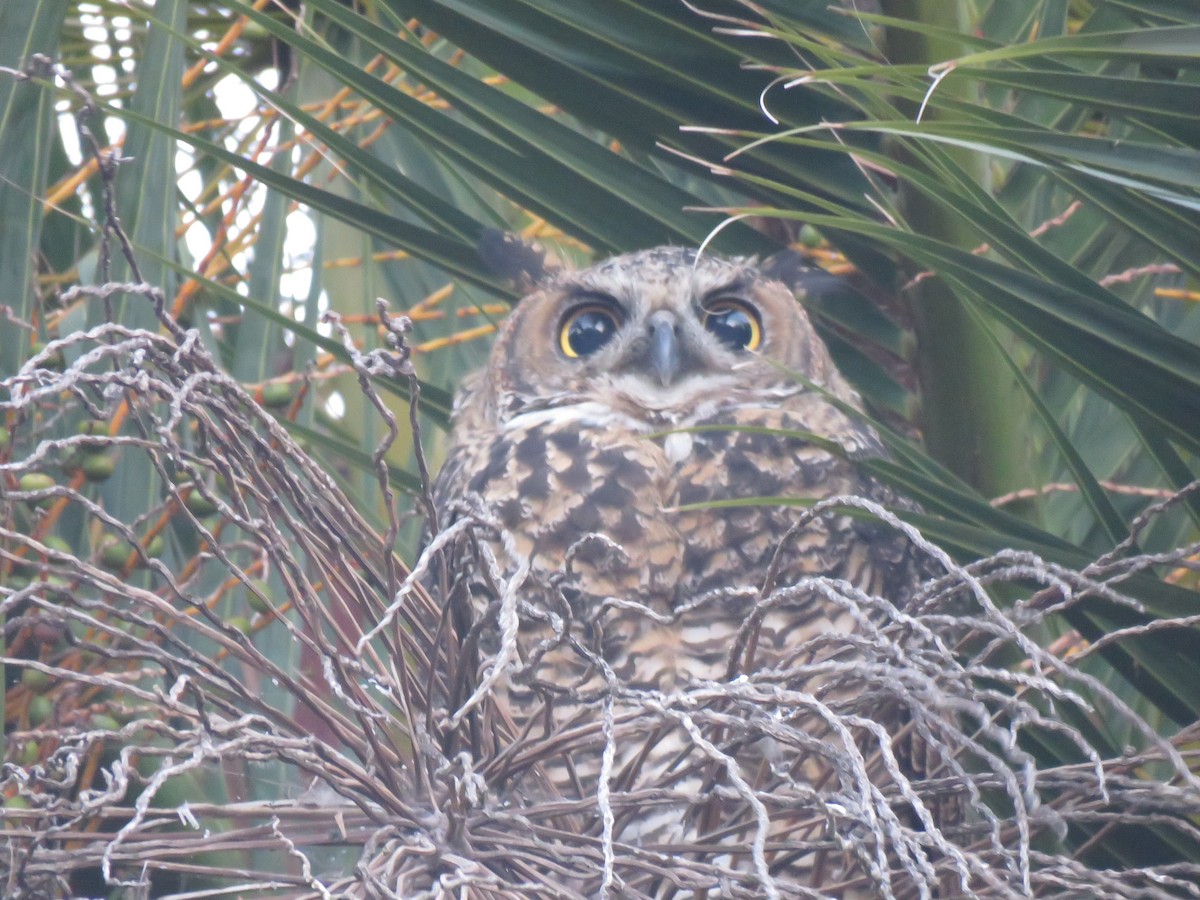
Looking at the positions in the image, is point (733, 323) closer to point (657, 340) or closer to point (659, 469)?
point (657, 340)

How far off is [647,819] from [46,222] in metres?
1.54

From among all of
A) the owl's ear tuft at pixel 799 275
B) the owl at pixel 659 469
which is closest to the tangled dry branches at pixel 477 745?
the owl at pixel 659 469

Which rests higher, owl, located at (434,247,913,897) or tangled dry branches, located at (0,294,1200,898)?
owl, located at (434,247,913,897)

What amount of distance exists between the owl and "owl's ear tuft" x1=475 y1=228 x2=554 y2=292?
0.03m

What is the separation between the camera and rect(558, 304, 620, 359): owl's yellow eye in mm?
2322

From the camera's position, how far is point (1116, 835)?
1.56m

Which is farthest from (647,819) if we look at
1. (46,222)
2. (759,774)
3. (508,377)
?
(46,222)

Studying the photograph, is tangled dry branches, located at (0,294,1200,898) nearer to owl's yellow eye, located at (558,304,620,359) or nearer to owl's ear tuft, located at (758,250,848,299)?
owl's ear tuft, located at (758,250,848,299)

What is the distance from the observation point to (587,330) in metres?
2.34

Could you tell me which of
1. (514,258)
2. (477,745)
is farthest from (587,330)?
(477,745)

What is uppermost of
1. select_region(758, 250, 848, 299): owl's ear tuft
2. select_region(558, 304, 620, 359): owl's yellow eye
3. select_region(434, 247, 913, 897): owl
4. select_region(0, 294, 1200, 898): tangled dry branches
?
select_region(758, 250, 848, 299): owl's ear tuft

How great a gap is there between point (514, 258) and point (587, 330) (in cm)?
17

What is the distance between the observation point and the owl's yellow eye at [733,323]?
229 centimetres

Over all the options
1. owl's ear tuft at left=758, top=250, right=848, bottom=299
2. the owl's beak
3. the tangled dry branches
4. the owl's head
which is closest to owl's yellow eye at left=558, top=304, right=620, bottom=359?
the owl's head
